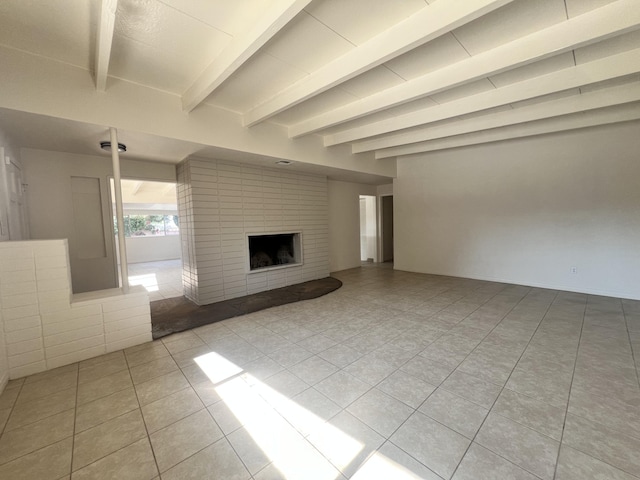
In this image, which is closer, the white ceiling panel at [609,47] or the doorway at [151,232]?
the white ceiling panel at [609,47]

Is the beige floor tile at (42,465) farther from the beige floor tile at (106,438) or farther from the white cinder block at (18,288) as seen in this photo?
the white cinder block at (18,288)

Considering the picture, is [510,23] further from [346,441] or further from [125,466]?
[125,466]

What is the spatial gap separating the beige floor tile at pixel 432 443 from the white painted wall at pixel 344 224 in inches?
196

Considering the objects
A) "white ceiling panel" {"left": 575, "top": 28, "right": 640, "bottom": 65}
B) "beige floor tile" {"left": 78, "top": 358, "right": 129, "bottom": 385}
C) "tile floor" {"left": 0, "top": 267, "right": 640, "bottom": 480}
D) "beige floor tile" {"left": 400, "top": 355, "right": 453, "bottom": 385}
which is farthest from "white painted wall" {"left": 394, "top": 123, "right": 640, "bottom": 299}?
"beige floor tile" {"left": 78, "top": 358, "right": 129, "bottom": 385}

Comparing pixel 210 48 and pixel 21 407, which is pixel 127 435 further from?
pixel 210 48

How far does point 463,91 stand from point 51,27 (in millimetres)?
3888

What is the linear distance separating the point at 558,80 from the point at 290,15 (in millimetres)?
2839

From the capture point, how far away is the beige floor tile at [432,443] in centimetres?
136

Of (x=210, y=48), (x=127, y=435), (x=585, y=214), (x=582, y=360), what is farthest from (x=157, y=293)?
(x=585, y=214)

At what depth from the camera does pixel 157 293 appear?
483cm

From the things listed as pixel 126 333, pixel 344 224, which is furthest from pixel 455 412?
pixel 344 224

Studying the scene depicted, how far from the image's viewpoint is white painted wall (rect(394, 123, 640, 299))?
395 centimetres

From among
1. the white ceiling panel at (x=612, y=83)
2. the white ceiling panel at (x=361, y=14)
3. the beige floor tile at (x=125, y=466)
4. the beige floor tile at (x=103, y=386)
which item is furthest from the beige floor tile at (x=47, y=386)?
the white ceiling panel at (x=612, y=83)

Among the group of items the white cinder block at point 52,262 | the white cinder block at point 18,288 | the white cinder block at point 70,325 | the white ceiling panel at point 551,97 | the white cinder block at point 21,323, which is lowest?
the white cinder block at point 70,325
